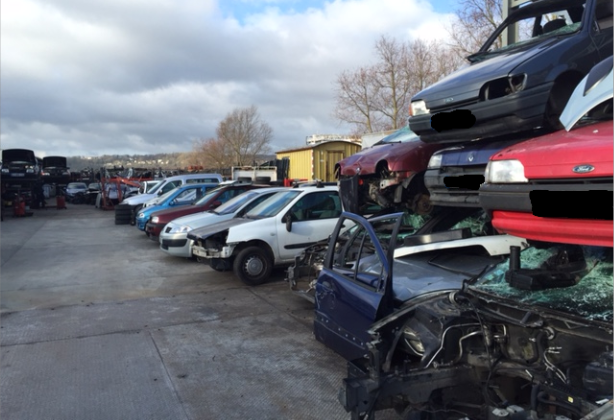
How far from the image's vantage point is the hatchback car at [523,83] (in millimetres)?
3781

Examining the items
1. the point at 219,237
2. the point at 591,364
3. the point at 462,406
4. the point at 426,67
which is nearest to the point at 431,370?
the point at 462,406

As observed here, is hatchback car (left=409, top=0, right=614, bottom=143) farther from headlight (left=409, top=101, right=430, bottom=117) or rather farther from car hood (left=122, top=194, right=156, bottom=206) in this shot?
car hood (left=122, top=194, right=156, bottom=206)

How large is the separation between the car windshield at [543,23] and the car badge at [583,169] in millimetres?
2263

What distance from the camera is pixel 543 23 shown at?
16.4 ft

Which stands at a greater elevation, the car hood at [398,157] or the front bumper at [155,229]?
the car hood at [398,157]

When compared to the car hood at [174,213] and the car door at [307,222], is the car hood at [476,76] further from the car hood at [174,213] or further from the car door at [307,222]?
the car hood at [174,213]

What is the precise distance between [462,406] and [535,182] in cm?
134

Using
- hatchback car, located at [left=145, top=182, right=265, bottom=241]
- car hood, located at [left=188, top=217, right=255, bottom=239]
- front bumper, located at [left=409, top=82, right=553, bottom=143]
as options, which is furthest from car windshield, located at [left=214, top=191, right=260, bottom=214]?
front bumper, located at [left=409, top=82, right=553, bottom=143]

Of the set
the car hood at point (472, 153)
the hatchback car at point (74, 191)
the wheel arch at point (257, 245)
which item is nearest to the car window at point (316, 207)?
the wheel arch at point (257, 245)

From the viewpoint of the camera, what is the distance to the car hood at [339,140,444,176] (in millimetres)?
5535

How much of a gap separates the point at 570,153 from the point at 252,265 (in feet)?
20.4

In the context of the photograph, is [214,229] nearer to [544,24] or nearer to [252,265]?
[252,265]

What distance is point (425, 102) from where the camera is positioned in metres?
4.67

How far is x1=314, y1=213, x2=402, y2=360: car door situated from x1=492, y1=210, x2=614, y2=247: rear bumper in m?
0.75
